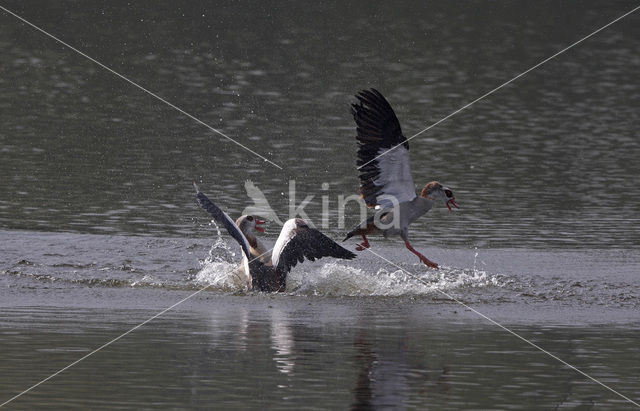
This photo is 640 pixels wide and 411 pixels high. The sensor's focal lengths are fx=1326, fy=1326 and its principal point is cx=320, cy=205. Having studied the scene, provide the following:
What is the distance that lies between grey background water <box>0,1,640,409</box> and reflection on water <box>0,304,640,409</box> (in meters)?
0.04

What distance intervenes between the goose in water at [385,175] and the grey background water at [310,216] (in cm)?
65

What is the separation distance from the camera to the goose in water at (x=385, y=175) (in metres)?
Result: 16.2

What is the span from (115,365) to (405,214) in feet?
22.3

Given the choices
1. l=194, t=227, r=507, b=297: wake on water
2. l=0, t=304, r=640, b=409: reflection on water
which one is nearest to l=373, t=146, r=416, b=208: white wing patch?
l=194, t=227, r=507, b=297: wake on water

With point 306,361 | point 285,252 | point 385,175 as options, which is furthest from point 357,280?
point 306,361

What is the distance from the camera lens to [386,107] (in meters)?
16.2

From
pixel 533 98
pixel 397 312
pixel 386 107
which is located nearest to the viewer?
pixel 397 312

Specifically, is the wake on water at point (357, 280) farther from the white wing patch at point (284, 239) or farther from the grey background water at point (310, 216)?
the white wing patch at point (284, 239)

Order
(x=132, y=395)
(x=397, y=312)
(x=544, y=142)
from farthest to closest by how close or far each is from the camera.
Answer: (x=544, y=142), (x=397, y=312), (x=132, y=395)

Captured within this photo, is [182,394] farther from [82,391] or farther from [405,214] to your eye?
[405,214]

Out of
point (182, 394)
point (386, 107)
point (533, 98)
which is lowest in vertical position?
point (182, 394)

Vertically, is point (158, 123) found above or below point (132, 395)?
above

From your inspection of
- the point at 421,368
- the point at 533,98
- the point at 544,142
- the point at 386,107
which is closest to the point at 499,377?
the point at 421,368

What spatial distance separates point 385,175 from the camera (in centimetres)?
1652
